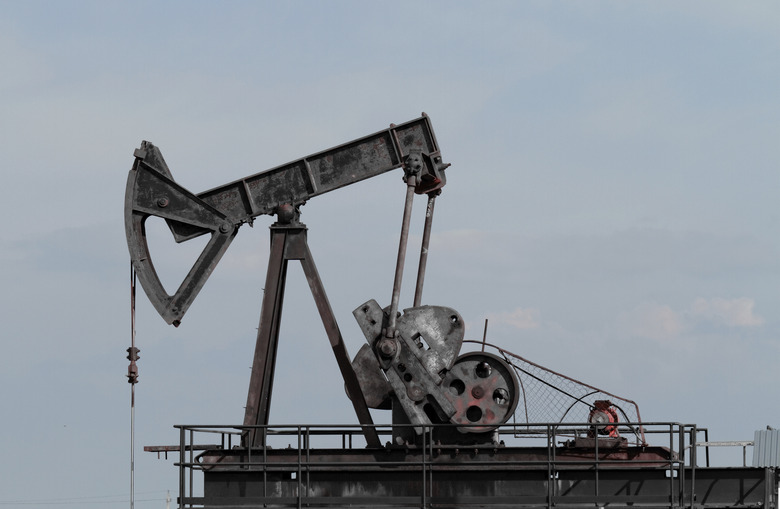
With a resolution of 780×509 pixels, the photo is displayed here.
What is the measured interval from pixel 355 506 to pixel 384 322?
2.61 metres

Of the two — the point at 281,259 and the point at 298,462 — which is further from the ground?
the point at 281,259

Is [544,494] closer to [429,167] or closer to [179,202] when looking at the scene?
[429,167]

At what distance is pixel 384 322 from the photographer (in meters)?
18.6

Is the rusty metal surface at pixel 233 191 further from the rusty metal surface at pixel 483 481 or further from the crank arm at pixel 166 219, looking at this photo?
the rusty metal surface at pixel 483 481

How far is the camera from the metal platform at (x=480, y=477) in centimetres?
1766

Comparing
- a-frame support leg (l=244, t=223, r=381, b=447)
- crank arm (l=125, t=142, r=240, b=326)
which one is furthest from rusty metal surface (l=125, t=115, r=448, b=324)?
a-frame support leg (l=244, t=223, r=381, b=447)

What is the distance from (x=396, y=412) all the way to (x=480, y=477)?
162cm

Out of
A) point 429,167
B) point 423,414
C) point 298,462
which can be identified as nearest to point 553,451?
point 423,414

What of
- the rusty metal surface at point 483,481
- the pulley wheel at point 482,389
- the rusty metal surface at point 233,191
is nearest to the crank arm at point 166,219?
the rusty metal surface at point 233,191

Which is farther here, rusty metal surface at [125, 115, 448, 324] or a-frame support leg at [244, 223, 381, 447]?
rusty metal surface at [125, 115, 448, 324]

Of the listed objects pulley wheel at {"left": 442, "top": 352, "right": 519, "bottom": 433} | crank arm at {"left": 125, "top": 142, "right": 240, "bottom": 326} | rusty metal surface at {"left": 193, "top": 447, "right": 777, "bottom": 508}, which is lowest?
rusty metal surface at {"left": 193, "top": 447, "right": 777, "bottom": 508}

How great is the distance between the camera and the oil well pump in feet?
58.2

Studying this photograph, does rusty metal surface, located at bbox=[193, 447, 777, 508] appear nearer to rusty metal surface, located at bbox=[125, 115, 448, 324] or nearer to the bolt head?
the bolt head

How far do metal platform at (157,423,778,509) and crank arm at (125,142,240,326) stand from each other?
2320 mm
